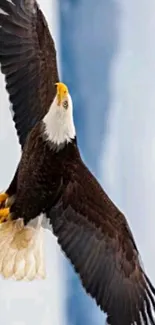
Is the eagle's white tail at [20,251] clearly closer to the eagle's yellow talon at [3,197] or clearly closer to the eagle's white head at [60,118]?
the eagle's yellow talon at [3,197]

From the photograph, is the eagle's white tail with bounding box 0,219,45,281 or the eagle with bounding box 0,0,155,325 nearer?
the eagle with bounding box 0,0,155,325

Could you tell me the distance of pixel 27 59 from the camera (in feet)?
5.54

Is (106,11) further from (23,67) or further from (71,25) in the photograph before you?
(23,67)

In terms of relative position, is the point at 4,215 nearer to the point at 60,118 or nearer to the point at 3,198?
the point at 3,198

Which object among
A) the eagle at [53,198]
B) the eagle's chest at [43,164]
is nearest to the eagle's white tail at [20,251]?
the eagle at [53,198]

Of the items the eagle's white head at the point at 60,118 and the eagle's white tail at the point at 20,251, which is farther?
the eagle's white tail at the point at 20,251

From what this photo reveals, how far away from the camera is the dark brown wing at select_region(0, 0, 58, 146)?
166 centimetres

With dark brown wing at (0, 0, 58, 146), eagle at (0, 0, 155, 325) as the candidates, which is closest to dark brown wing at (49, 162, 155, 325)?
eagle at (0, 0, 155, 325)

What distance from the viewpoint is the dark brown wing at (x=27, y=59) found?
65.5 inches

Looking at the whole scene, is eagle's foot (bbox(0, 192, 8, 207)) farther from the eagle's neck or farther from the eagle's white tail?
the eagle's neck

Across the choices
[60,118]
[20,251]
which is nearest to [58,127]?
[60,118]

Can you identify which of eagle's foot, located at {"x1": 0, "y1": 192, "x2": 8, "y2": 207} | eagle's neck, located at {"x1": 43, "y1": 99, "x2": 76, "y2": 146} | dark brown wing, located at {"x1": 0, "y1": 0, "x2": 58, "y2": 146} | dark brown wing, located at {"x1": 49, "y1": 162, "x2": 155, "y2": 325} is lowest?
dark brown wing, located at {"x1": 49, "y1": 162, "x2": 155, "y2": 325}

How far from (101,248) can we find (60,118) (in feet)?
0.83

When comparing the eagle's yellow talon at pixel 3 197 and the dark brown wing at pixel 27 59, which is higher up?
the dark brown wing at pixel 27 59
